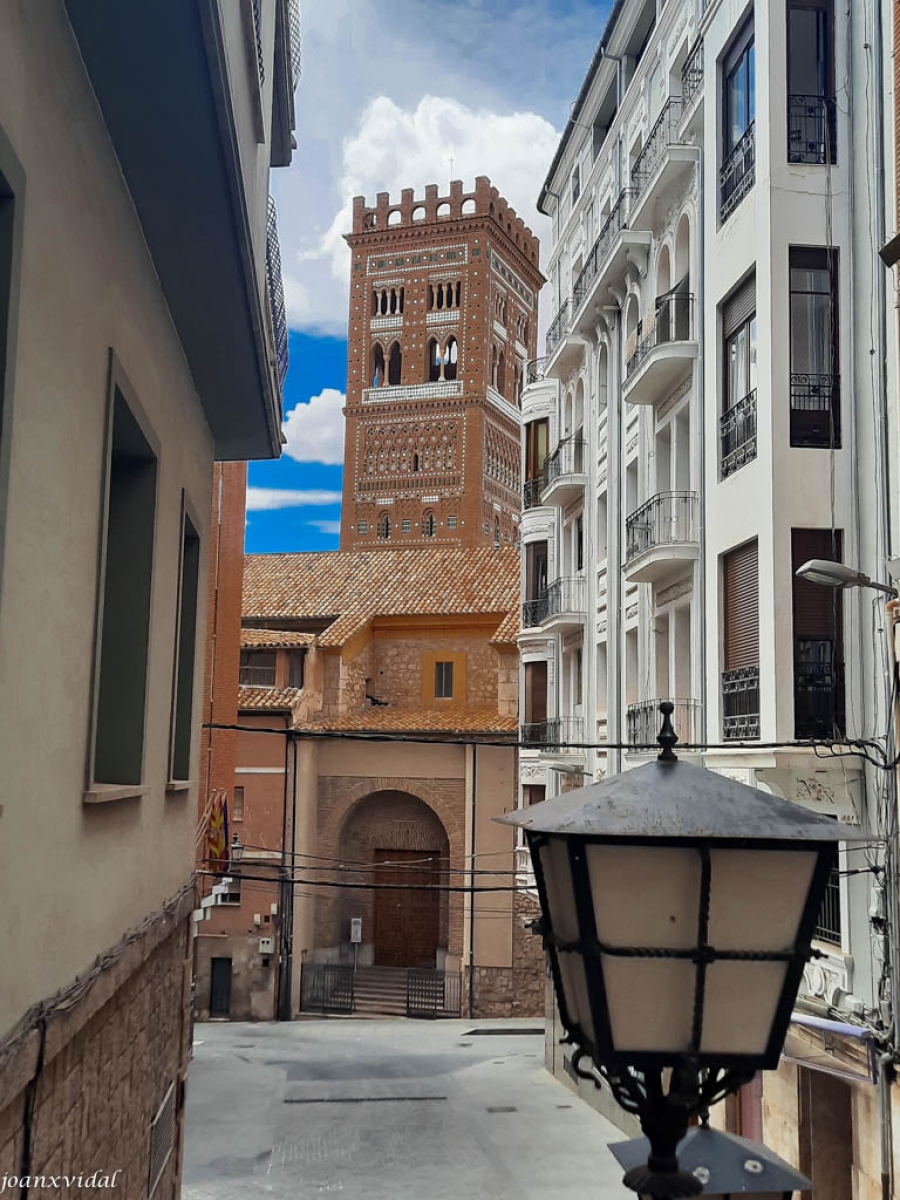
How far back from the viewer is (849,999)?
1232cm

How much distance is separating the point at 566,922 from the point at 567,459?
877 inches

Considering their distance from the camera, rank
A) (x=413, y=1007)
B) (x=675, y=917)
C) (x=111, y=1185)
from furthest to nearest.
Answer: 1. (x=413, y=1007)
2. (x=111, y=1185)
3. (x=675, y=917)

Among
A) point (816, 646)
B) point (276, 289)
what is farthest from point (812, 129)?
point (276, 289)

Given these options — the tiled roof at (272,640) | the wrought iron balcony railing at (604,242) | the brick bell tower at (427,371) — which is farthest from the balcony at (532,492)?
the brick bell tower at (427,371)

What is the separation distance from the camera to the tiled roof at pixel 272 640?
33.6m

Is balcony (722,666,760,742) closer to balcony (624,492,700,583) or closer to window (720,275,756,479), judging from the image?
balcony (624,492,700,583)

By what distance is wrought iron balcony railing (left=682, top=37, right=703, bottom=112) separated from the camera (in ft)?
54.0

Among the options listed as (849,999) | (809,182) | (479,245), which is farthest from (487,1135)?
(479,245)

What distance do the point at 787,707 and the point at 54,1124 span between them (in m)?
9.64

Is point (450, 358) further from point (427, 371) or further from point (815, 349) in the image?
point (815, 349)

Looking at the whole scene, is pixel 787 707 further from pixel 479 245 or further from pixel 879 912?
pixel 479 245

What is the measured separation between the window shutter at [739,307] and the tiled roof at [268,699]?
1919 cm

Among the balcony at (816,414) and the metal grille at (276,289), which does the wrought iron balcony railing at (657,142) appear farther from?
the metal grille at (276,289)

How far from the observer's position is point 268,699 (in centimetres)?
3186
